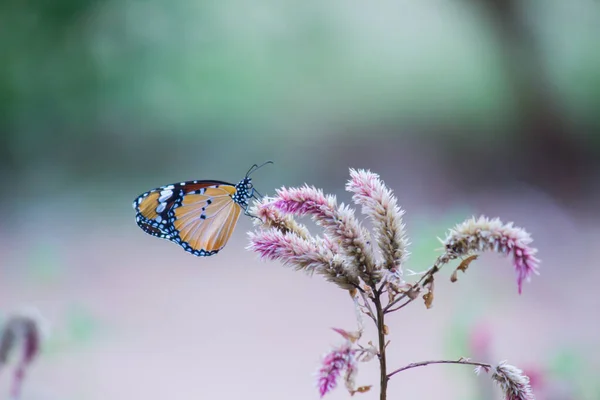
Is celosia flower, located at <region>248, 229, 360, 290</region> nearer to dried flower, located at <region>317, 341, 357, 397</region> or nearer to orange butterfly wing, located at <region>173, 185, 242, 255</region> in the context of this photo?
dried flower, located at <region>317, 341, 357, 397</region>

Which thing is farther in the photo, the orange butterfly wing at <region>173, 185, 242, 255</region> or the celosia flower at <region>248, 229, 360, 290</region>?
the orange butterfly wing at <region>173, 185, 242, 255</region>

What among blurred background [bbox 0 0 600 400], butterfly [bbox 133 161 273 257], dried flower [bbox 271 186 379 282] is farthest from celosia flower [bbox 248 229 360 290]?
blurred background [bbox 0 0 600 400]

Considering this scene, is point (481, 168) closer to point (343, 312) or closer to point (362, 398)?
point (343, 312)

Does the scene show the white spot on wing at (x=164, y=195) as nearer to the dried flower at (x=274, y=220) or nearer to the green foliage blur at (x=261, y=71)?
the dried flower at (x=274, y=220)

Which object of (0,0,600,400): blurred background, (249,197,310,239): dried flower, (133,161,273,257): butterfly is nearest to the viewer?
(249,197,310,239): dried flower

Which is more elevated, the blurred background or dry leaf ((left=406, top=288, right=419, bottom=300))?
the blurred background

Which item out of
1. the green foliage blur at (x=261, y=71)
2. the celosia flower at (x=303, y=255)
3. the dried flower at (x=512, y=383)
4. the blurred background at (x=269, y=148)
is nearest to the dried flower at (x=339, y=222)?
the celosia flower at (x=303, y=255)
